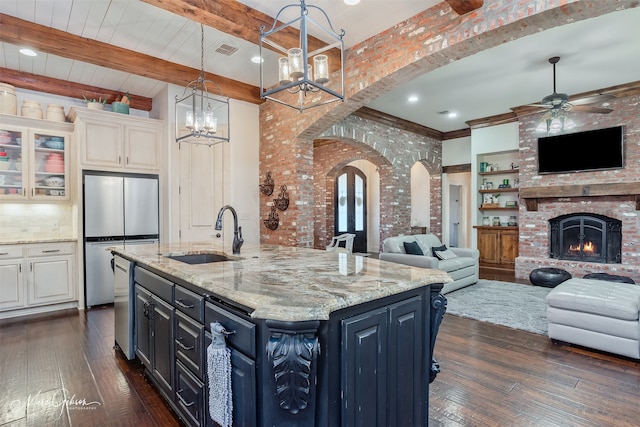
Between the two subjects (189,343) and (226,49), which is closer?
(189,343)

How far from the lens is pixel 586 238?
5863 mm

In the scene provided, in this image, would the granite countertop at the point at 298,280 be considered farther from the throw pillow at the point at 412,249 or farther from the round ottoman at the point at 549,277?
the round ottoman at the point at 549,277

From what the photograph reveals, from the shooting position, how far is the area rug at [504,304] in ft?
12.5

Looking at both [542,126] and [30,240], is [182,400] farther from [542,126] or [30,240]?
[542,126]

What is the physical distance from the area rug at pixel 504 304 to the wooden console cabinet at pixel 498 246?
149 cm

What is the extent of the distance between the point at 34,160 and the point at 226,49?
2.88 meters

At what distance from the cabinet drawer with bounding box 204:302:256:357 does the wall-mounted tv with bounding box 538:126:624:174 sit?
659cm

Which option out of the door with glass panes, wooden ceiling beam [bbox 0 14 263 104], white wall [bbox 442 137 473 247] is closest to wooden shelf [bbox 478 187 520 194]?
white wall [bbox 442 137 473 247]

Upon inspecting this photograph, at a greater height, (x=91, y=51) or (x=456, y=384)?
(x=91, y=51)

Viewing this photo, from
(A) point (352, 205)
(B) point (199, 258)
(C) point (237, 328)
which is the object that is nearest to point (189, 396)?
(C) point (237, 328)

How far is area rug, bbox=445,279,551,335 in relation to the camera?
12.5 feet

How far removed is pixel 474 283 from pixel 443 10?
4202 millimetres

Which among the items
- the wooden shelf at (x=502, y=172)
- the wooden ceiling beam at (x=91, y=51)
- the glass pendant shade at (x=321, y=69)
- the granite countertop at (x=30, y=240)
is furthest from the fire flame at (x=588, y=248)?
the granite countertop at (x=30, y=240)

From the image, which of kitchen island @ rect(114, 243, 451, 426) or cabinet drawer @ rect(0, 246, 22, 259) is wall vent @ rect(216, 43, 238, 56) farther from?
cabinet drawer @ rect(0, 246, 22, 259)
